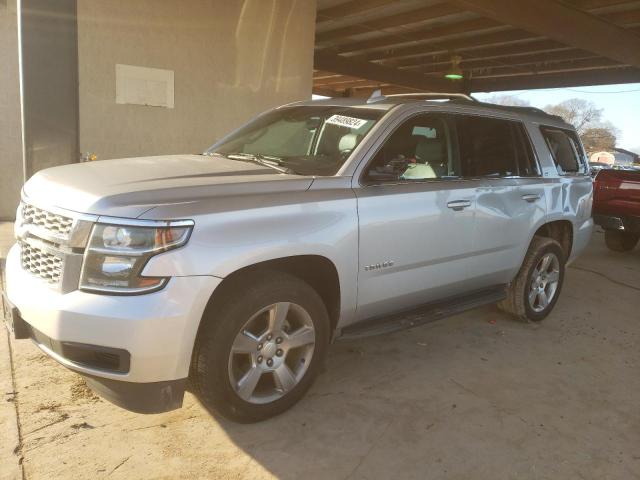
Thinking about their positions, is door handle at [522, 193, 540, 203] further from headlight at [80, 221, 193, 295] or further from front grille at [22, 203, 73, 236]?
front grille at [22, 203, 73, 236]

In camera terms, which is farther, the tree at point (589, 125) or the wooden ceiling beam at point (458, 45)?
the tree at point (589, 125)

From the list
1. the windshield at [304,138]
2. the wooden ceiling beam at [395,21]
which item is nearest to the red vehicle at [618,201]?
the wooden ceiling beam at [395,21]

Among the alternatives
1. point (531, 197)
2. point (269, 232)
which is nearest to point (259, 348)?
point (269, 232)

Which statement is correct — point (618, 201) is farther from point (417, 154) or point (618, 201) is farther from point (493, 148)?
point (417, 154)

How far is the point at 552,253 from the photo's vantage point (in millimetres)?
4879

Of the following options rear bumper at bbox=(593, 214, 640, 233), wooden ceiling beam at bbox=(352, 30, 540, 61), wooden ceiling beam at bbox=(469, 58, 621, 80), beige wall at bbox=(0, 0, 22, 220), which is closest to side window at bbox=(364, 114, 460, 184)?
rear bumper at bbox=(593, 214, 640, 233)

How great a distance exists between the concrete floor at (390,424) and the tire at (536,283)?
1.64 feet

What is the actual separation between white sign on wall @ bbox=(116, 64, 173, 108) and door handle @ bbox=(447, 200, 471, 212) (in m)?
5.92

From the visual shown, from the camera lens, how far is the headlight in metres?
2.37

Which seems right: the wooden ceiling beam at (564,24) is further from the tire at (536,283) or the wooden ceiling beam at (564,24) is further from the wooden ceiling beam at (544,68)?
the tire at (536,283)

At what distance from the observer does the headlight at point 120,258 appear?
2371 millimetres

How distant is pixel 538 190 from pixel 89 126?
Answer: 620 cm

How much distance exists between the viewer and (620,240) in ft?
28.5

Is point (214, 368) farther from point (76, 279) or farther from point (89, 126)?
point (89, 126)
